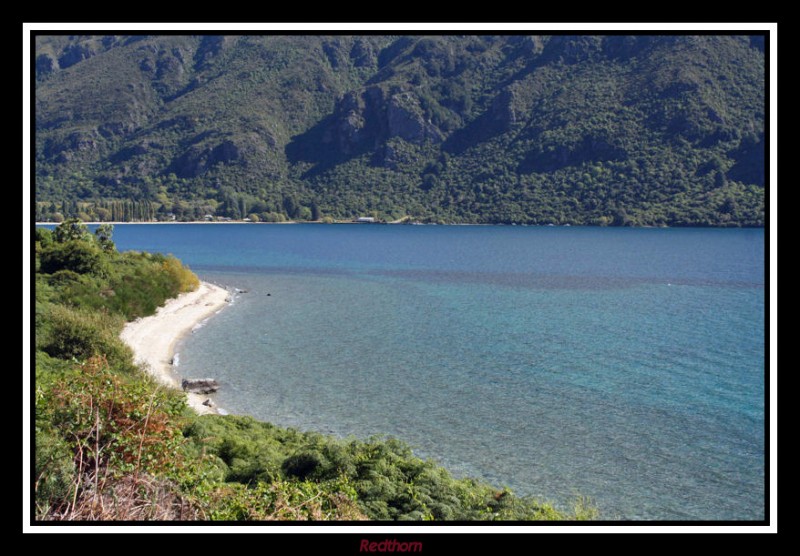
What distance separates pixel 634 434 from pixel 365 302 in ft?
83.1

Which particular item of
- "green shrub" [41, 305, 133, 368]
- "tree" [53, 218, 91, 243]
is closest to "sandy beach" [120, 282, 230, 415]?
"green shrub" [41, 305, 133, 368]

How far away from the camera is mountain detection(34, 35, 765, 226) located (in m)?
124

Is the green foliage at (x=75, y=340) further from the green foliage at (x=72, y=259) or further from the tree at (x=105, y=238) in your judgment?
the tree at (x=105, y=238)

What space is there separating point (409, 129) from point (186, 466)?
173 meters

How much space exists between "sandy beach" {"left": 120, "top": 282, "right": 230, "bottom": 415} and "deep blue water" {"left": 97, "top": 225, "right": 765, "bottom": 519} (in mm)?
873

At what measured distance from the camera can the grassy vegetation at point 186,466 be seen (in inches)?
209

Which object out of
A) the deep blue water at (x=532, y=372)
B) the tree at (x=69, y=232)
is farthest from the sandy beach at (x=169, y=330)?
the tree at (x=69, y=232)

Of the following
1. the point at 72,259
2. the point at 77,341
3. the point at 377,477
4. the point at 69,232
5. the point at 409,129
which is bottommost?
the point at 377,477

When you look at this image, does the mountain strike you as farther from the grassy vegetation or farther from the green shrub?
the grassy vegetation

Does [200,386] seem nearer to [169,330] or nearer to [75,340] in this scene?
[75,340]

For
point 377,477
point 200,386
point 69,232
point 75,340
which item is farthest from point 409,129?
point 377,477

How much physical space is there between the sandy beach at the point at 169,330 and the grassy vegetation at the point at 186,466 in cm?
255

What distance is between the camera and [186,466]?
7387 millimetres
